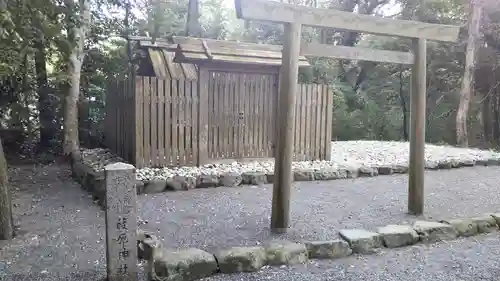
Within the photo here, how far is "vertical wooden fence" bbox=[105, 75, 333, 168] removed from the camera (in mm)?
7328

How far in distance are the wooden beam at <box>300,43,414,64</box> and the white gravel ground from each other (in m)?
3.07

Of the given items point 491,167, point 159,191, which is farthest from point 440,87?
point 159,191

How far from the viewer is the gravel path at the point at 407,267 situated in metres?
3.35

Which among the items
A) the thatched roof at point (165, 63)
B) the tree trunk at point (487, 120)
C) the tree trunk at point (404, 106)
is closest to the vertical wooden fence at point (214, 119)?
the thatched roof at point (165, 63)

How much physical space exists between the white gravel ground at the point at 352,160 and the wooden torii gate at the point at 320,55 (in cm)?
269

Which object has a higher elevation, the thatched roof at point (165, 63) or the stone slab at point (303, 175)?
the thatched roof at point (165, 63)

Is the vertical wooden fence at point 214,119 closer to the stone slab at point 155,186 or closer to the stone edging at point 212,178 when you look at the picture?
the stone edging at point 212,178

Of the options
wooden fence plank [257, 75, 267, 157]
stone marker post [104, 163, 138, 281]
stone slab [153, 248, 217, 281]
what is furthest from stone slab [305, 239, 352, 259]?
wooden fence plank [257, 75, 267, 157]

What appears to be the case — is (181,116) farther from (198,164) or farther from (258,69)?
(258,69)

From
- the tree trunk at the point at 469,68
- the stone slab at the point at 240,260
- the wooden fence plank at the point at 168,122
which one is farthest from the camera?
the tree trunk at the point at 469,68

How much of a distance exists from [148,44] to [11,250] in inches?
245

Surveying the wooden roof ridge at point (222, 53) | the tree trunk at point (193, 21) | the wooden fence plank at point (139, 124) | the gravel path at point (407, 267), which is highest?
the tree trunk at point (193, 21)

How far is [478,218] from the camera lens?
4.70 m

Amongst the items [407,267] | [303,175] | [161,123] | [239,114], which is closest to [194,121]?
[161,123]
